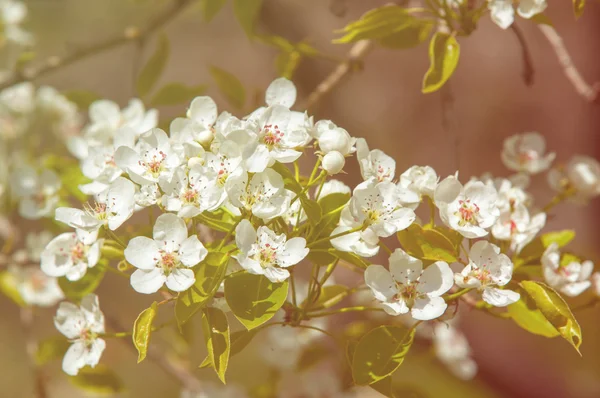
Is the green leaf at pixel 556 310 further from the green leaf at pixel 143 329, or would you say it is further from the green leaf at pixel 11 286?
the green leaf at pixel 11 286

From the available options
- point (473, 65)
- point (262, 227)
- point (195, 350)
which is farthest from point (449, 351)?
point (473, 65)

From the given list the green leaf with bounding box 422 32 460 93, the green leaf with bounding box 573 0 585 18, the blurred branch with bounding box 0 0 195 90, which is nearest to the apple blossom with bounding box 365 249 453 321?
the green leaf with bounding box 422 32 460 93

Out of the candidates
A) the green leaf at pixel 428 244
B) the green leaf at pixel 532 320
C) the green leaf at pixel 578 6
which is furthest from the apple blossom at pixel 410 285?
the green leaf at pixel 578 6

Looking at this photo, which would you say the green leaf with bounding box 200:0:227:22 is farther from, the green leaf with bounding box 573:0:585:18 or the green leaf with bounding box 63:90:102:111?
the green leaf with bounding box 573:0:585:18

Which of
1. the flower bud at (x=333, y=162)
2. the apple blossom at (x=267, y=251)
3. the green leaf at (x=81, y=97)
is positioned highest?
the flower bud at (x=333, y=162)

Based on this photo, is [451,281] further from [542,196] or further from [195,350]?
[542,196]
